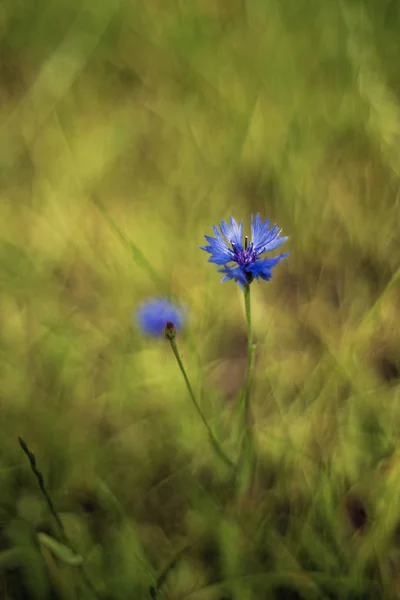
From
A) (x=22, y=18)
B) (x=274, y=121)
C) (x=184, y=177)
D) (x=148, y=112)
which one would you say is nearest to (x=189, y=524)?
(x=184, y=177)

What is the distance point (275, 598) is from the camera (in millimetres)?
768

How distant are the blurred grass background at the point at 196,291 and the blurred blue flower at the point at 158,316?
4cm

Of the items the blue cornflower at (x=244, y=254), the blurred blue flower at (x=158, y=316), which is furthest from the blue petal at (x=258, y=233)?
the blurred blue flower at (x=158, y=316)

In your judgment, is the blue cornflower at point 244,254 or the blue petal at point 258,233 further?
the blue petal at point 258,233

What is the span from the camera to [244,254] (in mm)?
781

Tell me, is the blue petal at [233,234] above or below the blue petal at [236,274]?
above

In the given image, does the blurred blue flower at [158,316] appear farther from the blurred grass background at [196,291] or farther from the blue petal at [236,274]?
the blue petal at [236,274]

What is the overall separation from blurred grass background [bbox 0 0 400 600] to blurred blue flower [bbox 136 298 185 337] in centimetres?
4

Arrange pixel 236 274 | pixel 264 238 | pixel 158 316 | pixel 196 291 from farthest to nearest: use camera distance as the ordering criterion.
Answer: pixel 196 291, pixel 158 316, pixel 264 238, pixel 236 274

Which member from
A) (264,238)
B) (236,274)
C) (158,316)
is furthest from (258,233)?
(158,316)

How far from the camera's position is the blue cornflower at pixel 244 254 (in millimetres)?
722

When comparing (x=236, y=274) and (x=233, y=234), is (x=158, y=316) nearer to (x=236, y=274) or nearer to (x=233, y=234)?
(x=233, y=234)

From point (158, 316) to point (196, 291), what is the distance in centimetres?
14

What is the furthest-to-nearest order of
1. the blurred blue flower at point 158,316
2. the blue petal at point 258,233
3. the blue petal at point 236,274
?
the blurred blue flower at point 158,316 → the blue petal at point 258,233 → the blue petal at point 236,274
